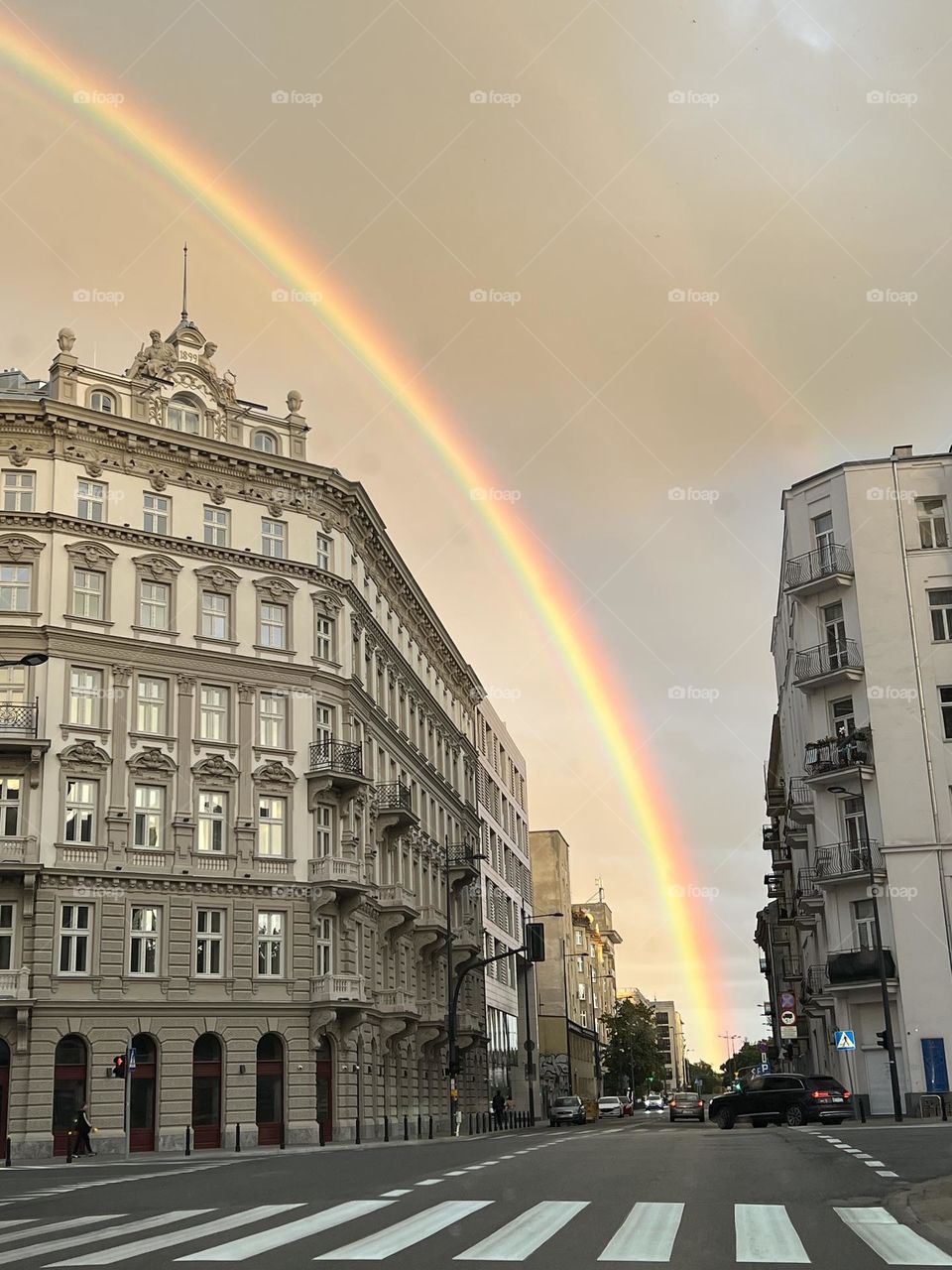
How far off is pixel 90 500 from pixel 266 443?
25.2 feet

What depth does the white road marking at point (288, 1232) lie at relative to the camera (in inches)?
436

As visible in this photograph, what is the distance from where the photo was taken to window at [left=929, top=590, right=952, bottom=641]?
51.2 m

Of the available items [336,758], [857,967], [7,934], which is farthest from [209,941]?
[857,967]

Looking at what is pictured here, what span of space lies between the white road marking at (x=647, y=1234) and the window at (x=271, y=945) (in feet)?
106

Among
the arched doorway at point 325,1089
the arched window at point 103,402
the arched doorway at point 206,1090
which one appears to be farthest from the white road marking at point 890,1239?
the arched window at point 103,402

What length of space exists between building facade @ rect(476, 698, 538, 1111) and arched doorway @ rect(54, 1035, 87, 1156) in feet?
123

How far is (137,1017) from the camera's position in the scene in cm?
4181

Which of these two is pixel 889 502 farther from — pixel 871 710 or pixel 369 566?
pixel 369 566

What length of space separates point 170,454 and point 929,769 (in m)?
29.2

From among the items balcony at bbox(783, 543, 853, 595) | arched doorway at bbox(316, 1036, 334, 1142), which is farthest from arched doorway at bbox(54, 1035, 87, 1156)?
balcony at bbox(783, 543, 853, 595)

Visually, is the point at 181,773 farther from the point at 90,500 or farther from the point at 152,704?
the point at 90,500

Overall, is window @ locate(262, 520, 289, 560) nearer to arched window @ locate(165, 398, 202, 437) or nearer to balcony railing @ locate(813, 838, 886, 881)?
arched window @ locate(165, 398, 202, 437)

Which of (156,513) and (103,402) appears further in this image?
(156,513)

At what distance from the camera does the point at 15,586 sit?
43250 millimetres
